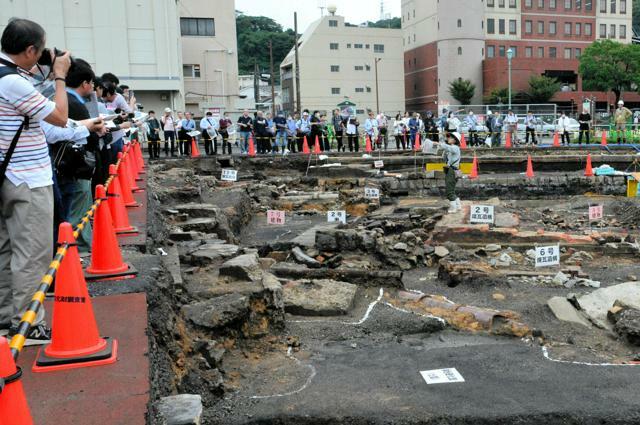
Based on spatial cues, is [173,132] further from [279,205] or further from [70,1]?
A: [70,1]

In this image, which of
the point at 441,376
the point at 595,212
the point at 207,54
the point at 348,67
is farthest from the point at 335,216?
the point at 348,67

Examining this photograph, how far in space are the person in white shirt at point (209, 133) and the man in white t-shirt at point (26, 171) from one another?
763 inches

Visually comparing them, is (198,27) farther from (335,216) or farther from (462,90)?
(335,216)

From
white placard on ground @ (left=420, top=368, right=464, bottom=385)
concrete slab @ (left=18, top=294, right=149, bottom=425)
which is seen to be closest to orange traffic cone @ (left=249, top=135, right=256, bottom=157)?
white placard on ground @ (left=420, top=368, right=464, bottom=385)

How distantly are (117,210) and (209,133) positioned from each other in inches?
655

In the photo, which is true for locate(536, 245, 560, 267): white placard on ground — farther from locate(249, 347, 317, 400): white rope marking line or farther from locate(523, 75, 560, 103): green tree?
locate(523, 75, 560, 103): green tree

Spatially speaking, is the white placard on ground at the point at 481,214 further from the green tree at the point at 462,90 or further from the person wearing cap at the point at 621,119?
the green tree at the point at 462,90

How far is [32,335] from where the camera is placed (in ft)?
11.9

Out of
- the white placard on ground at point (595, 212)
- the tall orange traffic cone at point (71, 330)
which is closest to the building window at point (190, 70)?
the white placard on ground at point (595, 212)

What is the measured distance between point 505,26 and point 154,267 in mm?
65231

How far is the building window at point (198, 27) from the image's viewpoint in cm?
4178

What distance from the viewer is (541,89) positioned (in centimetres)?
5731

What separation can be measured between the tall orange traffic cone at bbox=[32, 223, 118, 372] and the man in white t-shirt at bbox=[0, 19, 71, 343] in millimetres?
343

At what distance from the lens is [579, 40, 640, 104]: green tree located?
57562 millimetres
